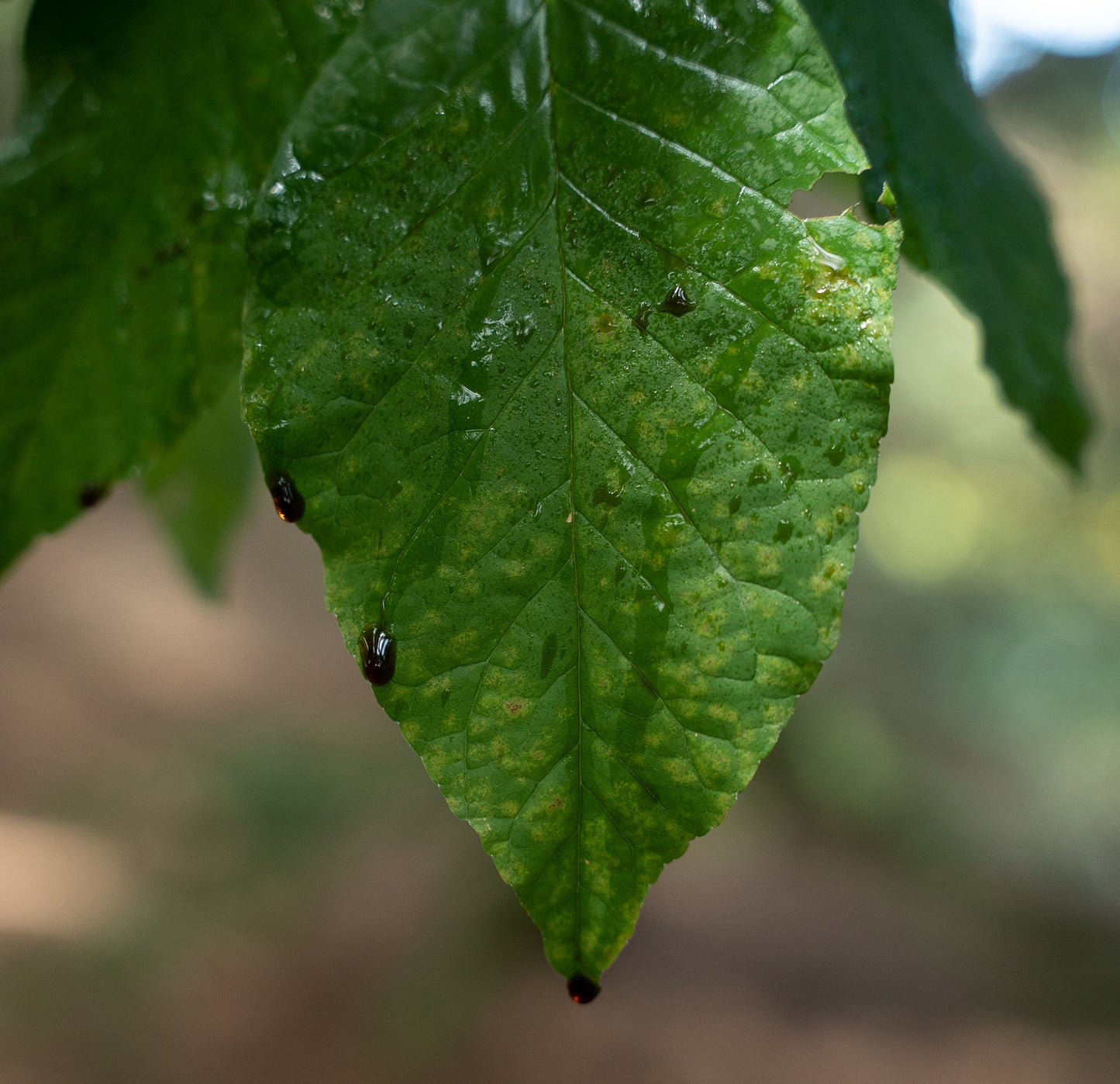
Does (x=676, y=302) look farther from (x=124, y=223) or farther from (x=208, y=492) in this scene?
(x=208, y=492)

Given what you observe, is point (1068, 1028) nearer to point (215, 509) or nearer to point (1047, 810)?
point (1047, 810)

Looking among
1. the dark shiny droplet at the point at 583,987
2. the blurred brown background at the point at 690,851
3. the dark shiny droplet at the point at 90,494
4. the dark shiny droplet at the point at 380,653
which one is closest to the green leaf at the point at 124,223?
the dark shiny droplet at the point at 90,494

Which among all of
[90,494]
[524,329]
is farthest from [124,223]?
[524,329]

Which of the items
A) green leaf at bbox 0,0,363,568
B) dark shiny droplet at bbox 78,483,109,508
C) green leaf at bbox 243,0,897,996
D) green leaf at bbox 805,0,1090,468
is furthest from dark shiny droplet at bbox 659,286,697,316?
dark shiny droplet at bbox 78,483,109,508

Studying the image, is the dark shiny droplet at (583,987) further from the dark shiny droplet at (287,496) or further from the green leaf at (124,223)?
the green leaf at (124,223)

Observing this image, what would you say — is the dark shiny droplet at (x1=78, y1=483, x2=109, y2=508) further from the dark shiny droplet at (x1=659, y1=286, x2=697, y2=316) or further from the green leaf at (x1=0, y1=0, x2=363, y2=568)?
the dark shiny droplet at (x1=659, y1=286, x2=697, y2=316)

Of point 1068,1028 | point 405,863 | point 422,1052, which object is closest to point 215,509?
point 422,1052

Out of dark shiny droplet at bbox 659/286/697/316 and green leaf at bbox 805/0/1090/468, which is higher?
green leaf at bbox 805/0/1090/468
